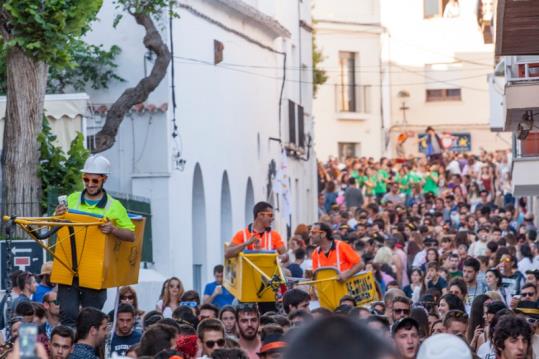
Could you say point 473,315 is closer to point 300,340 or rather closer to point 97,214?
point 97,214

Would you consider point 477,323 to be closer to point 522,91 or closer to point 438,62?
point 522,91

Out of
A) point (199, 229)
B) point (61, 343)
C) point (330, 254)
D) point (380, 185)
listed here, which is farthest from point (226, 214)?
point (61, 343)

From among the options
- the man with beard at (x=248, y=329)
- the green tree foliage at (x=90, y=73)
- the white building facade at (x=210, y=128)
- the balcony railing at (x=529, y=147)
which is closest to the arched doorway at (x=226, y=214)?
the white building facade at (x=210, y=128)

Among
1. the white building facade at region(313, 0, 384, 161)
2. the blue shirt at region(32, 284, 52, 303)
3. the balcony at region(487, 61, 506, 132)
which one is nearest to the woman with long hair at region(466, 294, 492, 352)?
the blue shirt at region(32, 284, 52, 303)

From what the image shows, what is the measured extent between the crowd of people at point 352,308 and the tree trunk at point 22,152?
2.18 m

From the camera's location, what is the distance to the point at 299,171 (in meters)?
42.2

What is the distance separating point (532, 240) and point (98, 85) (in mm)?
7858

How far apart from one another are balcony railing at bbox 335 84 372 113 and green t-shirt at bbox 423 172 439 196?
11.4 meters

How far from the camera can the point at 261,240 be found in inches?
643

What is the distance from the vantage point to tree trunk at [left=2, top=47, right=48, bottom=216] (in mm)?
19391

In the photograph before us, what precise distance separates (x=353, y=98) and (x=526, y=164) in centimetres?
3392

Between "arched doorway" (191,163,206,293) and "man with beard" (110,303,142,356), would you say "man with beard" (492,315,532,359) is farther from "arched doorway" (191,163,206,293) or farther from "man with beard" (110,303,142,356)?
"arched doorway" (191,163,206,293)

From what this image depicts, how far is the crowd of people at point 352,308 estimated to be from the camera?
7.67 meters

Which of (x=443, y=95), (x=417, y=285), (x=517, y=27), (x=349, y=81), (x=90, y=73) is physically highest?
(x=349, y=81)
